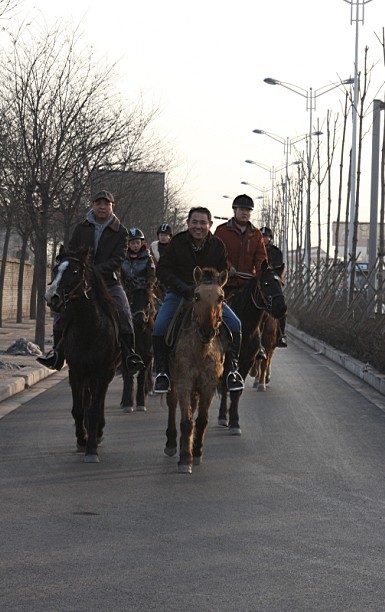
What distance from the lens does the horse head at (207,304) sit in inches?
418

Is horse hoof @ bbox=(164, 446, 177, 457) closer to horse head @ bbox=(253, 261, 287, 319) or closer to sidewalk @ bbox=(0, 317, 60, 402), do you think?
horse head @ bbox=(253, 261, 287, 319)

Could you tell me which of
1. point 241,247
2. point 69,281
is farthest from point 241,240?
point 69,281

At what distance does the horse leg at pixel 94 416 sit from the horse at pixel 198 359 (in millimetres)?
705

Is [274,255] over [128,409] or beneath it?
over

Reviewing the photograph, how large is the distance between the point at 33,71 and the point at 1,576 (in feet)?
72.1

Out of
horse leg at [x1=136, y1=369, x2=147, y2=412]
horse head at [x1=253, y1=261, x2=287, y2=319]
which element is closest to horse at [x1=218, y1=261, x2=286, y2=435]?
horse head at [x1=253, y1=261, x2=287, y2=319]

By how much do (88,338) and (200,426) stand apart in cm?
128

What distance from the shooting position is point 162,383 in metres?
11.3

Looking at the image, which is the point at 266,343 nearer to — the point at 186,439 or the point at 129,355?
the point at 129,355

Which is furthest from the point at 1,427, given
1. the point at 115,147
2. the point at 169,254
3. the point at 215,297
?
the point at 115,147

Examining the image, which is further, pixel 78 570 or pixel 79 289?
pixel 79 289

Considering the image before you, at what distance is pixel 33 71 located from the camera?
27688 millimetres

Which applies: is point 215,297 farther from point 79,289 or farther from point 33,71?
point 33,71

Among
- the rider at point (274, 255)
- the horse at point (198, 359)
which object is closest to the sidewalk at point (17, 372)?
the rider at point (274, 255)
